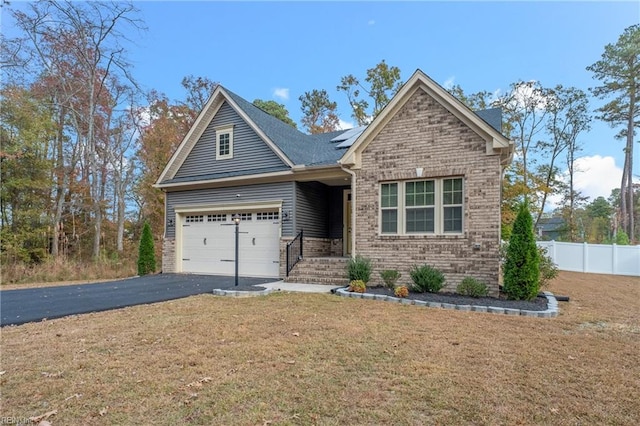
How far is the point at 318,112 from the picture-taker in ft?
90.6

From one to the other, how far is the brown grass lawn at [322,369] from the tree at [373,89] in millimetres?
19409

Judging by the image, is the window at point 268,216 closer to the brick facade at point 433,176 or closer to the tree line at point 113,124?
the brick facade at point 433,176

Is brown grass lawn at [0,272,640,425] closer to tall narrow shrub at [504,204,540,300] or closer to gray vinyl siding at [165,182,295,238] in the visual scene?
tall narrow shrub at [504,204,540,300]

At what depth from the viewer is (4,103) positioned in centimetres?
1633

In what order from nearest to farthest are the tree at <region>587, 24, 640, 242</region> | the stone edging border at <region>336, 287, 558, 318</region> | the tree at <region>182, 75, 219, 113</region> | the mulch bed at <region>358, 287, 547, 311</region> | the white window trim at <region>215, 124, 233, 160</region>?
Result: the stone edging border at <region>336, 287, 558, 318</region> < the mulch bed at <region>358, 287, 547, 311</region> < the white window trim at <region>215, 124, 233, 160</region> < the tree at <region>587, 24, 640, 242</region> < the tree at <region>182, 75, 219, 113</region>

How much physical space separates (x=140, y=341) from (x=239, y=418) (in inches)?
110

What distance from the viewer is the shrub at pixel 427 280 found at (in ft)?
29.0

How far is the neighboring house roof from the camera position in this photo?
9086 millimetres

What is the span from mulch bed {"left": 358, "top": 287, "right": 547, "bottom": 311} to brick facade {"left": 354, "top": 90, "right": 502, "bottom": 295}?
0.56m

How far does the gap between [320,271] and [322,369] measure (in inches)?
284

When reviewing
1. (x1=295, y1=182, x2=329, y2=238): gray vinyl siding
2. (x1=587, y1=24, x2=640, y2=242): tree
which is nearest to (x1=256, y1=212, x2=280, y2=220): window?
(x1=295, y1=182, x2=329, y2=238): gray vinyl siding

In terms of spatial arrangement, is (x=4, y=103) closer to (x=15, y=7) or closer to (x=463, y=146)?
(x=15, y=7)

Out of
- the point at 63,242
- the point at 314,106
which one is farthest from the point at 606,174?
the point at 63,242

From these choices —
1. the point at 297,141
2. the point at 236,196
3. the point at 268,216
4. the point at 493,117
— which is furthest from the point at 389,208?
the point at 236,196
